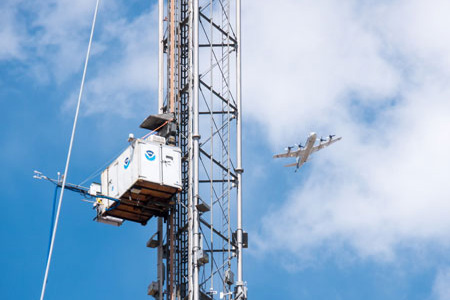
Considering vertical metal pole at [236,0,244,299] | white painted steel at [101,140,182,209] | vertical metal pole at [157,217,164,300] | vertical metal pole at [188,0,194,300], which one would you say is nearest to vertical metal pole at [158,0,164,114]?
vertical metal pole at [188,0,194,300]

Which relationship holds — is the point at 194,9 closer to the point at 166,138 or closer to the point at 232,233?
the point at 166,138

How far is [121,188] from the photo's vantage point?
48250mm

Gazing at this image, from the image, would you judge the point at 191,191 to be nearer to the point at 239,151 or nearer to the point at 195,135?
the point at 195,135

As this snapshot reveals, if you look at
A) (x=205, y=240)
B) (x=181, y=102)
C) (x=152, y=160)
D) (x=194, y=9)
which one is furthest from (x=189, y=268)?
(x=194, y=9)

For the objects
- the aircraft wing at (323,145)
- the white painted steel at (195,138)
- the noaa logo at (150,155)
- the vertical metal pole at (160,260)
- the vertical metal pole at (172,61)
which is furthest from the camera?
the aircraft wing at (323,145)

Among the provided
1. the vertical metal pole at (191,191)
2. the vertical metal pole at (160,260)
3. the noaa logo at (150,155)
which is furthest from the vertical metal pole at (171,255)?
the noaa logo at (150,155)

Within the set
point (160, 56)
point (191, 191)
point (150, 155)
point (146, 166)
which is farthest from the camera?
point (160, 56)

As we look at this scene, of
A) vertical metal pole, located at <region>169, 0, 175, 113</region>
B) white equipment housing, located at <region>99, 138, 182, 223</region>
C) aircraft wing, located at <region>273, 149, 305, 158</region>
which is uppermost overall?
aircraft wing, located at <region>273, 149, 305, 158</region>

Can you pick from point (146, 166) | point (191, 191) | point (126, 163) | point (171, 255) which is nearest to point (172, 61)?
point (126, 163)

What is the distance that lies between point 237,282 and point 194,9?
13822 millimetres

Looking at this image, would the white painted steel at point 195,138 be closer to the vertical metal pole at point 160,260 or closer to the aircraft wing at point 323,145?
the vertical metal pole at point 160,260

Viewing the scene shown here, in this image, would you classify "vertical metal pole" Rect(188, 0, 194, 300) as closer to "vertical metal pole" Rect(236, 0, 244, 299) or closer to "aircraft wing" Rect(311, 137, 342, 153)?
"vertical metal pole" Rect(236, 0, 244, 299)

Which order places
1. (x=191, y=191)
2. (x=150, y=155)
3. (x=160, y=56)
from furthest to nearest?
(x=160, y=56), (x=191, y=191), (x=150, y=155)

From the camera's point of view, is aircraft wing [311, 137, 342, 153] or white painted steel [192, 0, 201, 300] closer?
white painted steel [192, 0, 201, 300]
